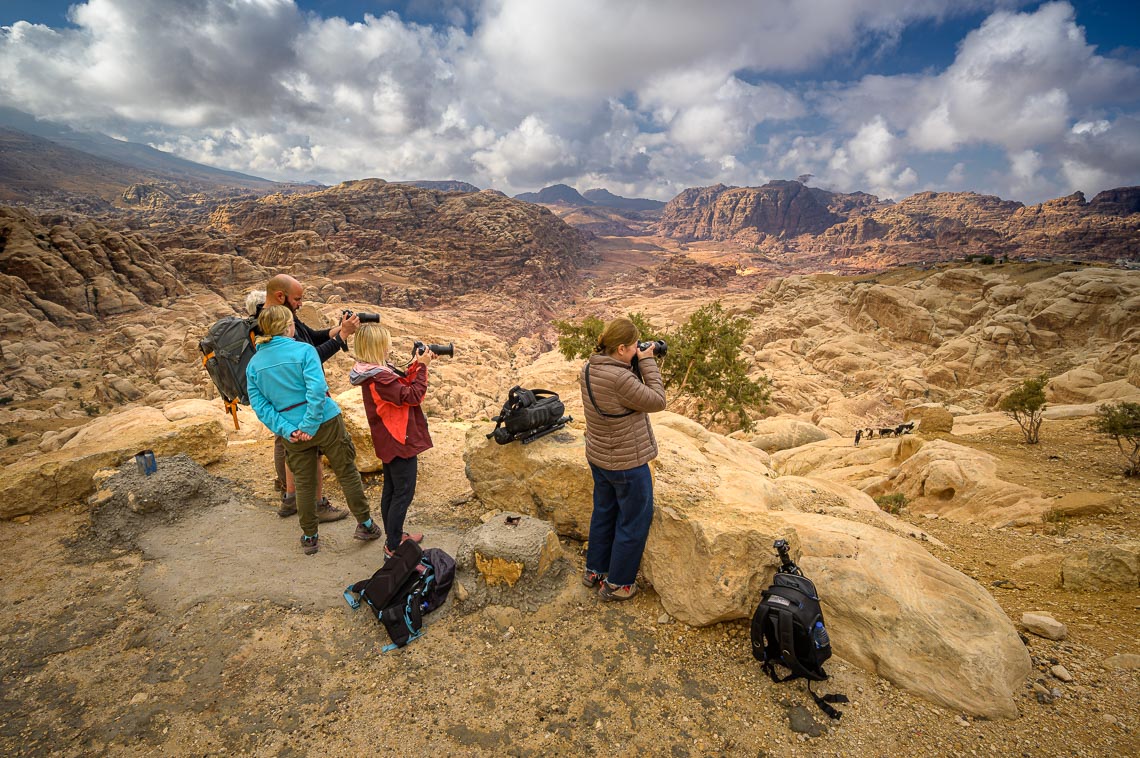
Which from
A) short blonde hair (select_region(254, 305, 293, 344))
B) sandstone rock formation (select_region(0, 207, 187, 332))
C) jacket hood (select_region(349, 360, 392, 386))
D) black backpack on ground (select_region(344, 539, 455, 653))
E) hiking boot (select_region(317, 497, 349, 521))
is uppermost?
short blonde hair (select_region(254, 305, 293, 344))

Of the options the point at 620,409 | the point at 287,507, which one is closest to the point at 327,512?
the point at 287,507

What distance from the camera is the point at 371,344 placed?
4.19 meters

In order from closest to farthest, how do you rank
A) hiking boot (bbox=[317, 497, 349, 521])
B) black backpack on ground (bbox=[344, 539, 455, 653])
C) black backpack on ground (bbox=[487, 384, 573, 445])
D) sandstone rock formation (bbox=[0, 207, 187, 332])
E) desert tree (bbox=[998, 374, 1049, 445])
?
black backpack on ground (bbox=[344, 539, 455, 653]), black backpack on ground (bbox=[487, 384, 573, 445]), hiking boot (bbox=[317, 497, 349, 521]), desert tree (bbox=[998, 374, 1049, 445]), sandstone rock formation (bbox=[0, 207, 187, 332])

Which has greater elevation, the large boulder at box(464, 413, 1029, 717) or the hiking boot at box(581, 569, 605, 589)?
the large boulder at box(464, 413, 1029, 717)

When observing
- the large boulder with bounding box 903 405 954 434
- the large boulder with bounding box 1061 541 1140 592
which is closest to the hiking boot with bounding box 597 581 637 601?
the large boulder with bounding box 1061 541 1140 592

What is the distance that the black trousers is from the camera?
4.56 metres

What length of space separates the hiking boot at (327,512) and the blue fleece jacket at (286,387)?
60.4 inches

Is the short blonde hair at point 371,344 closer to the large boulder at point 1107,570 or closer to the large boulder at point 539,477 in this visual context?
the large boulder at point 539,477

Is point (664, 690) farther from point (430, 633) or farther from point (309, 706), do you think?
point (309, 706)

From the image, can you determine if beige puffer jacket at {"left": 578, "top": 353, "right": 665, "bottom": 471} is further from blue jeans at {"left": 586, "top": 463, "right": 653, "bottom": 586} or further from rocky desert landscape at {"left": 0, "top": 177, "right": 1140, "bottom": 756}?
rocky desert landscape at {"left": 0, "top": 177, "right": 1140, "bottom": 756}

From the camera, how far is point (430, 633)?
3.78 meters

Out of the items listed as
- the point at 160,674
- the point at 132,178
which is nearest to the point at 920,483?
the point at 160,674

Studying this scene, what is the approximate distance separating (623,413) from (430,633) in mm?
2533

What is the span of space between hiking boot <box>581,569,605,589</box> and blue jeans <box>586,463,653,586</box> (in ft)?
0.11
